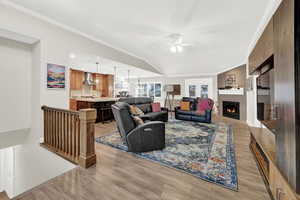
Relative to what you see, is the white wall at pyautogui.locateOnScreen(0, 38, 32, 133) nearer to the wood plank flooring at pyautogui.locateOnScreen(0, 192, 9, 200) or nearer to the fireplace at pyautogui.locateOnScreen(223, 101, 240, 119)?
the wood plank flooring at pyautogui.locateOnScreen(0, 192, 9, 200)

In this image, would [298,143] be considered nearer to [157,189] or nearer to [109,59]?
[157,189]

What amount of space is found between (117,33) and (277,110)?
3.75 m

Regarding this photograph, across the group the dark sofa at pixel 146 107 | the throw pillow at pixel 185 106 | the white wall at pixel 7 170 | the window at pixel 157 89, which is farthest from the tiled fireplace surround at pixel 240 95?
the white wall at pixel 7 170

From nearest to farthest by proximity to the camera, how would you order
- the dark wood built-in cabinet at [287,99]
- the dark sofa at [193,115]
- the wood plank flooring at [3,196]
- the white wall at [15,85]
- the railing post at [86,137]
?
1. the dark wood built-in cabinet at [287,99]
2. the railing post at [86,137]
3. the white wall at [15,85]
4. the wood plank flooring at [3,196]
5. the dark sofa at [193,115]

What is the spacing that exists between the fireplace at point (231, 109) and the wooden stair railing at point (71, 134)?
5.98m

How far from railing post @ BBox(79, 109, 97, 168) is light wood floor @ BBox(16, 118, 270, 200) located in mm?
130

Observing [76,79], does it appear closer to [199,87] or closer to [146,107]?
[146,107]

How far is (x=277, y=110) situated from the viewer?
50.7 inches

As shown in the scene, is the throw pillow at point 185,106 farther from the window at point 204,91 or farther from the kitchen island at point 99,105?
the kitchen island at point 99,105

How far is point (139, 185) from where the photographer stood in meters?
1.71

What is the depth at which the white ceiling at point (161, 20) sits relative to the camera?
2.43 metres

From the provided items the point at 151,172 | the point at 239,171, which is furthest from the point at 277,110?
the point at 151,172

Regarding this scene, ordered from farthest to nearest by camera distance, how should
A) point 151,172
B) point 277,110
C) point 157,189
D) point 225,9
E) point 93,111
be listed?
point 225,9
point 93,111
point 151,172
point 157,189
point 277,110

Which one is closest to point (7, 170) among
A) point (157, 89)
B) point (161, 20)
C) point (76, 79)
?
point (76, 79)
